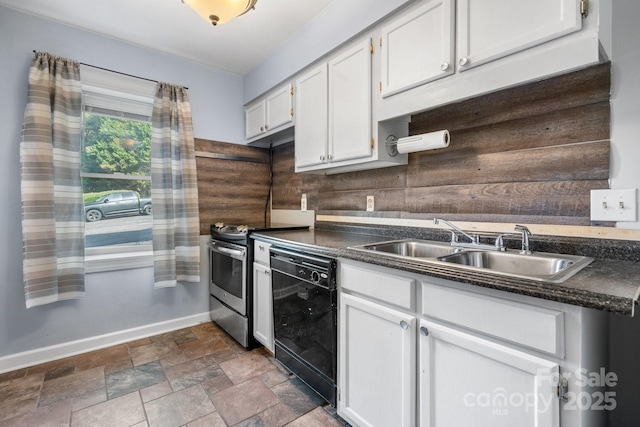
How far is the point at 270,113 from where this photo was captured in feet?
8.75

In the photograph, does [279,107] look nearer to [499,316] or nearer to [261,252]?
[261,252]

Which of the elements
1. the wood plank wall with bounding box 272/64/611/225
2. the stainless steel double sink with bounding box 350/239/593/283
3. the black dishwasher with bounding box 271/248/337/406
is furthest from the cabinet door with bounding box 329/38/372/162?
the black dishwasher with bounding box 271/248/337/406

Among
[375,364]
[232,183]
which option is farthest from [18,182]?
[375,364]

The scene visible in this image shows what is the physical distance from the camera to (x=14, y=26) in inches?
80.4

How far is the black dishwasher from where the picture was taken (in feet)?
5.05

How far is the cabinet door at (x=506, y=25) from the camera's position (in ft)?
3.43

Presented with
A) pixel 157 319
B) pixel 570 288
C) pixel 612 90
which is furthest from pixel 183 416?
pixel 612 90

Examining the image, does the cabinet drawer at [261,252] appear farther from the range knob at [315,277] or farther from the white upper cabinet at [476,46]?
the white upper cabinet at [476,46]

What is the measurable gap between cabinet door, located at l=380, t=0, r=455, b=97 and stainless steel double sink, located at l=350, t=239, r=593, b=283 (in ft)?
2.79

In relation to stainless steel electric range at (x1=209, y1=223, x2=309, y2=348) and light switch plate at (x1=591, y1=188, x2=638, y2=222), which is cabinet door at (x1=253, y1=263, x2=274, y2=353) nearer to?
stainless steel electric range at (x1=209, y1=223, x2=309, y2=348)

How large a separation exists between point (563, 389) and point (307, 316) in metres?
1.17

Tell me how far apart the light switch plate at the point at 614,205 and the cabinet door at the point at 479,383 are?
2.43ft

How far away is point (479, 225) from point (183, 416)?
1.89 m

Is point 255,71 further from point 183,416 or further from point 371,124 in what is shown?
point 183,416
